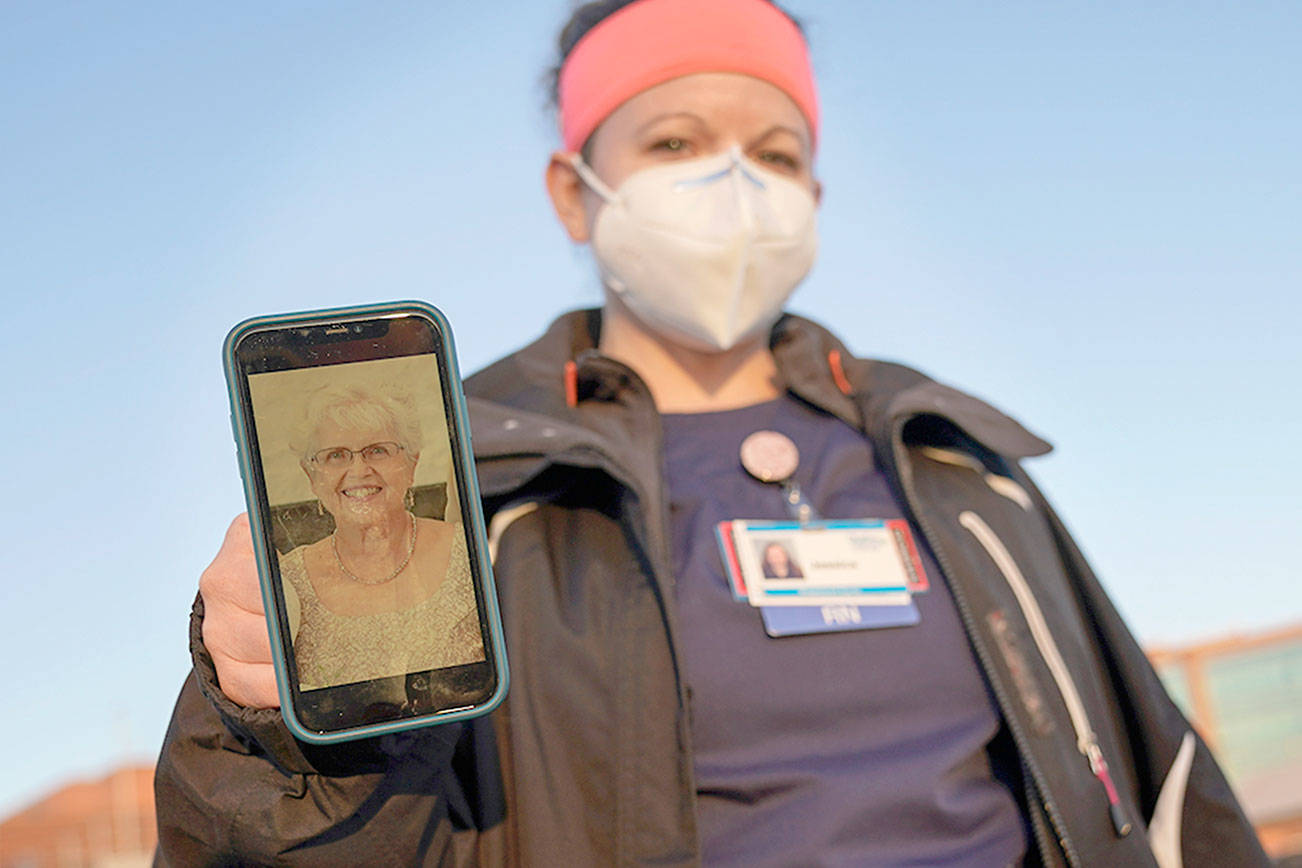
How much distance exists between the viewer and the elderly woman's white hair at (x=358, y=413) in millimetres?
1157

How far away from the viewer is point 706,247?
231cm

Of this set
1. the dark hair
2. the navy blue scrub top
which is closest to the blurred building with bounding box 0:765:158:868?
the dark hair

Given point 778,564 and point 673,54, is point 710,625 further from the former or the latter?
point 673,54

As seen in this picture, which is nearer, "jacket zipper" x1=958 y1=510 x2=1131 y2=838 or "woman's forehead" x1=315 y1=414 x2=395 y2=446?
"woman's forehead" x1=315 y1=414 x2=395 y2=446

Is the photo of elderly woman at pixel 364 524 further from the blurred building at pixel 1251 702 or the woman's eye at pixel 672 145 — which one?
the blurred building at pixel 1251 702

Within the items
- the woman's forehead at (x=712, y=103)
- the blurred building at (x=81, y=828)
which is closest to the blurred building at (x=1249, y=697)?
the woman's forehead at (x=712, y=103)

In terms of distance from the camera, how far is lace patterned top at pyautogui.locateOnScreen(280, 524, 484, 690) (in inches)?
44.3

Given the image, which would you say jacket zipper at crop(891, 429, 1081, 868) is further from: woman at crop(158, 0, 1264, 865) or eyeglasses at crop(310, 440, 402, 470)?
eyeglasses at crop(310, 440, 402, 470)

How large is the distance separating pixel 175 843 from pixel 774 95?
5.75ft

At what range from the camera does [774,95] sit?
243 cm

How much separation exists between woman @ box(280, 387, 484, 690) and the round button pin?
1.01 m

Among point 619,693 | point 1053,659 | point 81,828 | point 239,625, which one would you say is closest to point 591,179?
point 619,693

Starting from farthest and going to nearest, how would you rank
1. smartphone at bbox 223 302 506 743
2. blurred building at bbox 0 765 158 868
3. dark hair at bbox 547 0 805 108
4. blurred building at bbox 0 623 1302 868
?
1. blurred building at bbox 0 765 158 868
2. blurred building at bbox 0 623 1302 868
3. dark hair at bbox 547 0 805 108
4. smartphone at bbox 223 302 506 743

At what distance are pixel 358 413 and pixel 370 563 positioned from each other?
146 mm
